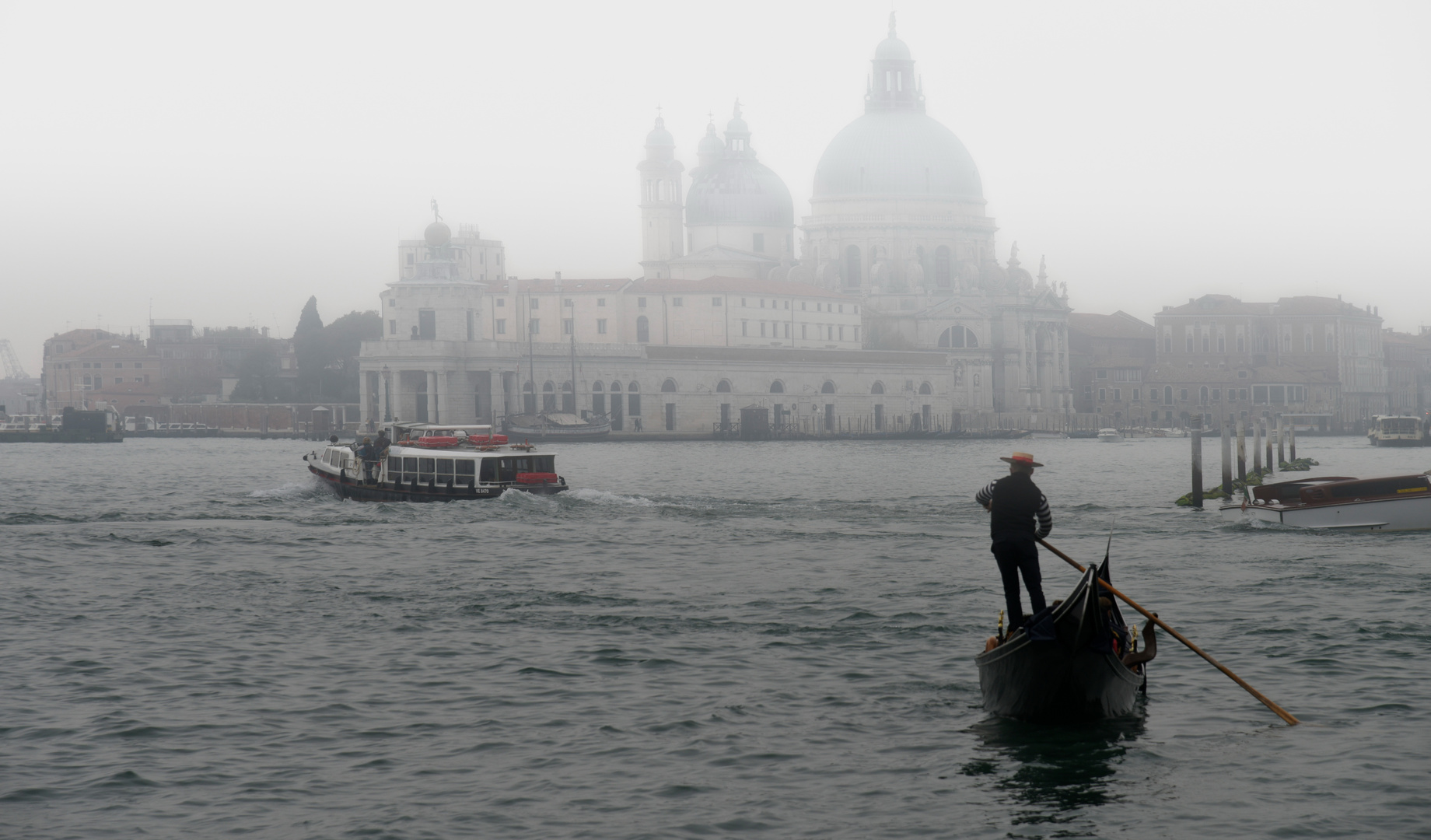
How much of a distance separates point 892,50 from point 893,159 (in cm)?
699

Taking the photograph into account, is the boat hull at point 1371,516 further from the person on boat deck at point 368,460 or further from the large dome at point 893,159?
the large dome at point 893,159

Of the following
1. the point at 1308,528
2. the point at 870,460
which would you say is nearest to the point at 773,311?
the point at 870,460

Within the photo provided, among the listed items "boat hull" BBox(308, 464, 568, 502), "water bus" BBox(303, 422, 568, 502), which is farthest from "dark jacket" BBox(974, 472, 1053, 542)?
"boat hull" BBox(308, 464, 568, 502)

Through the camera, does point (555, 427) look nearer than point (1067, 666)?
No

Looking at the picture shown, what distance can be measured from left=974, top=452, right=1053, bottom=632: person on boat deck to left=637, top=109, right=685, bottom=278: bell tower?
92.5 meters

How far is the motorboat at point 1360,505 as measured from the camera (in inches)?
953

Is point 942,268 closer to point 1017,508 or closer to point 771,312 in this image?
point 771,312

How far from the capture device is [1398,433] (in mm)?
74812

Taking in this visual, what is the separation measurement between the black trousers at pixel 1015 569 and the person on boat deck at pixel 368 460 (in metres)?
22.2

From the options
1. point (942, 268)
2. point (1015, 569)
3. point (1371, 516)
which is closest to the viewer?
point (1015, 569)

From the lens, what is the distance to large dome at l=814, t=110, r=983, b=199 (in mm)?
101750

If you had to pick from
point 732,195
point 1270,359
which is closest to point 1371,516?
point 732,195

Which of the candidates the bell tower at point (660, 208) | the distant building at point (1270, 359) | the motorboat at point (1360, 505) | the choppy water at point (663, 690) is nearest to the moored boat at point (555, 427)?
the bell tower at point (660, 208)

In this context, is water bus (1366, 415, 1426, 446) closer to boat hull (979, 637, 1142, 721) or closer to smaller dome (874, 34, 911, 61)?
smaller dome (874, 34, 911, 61)
